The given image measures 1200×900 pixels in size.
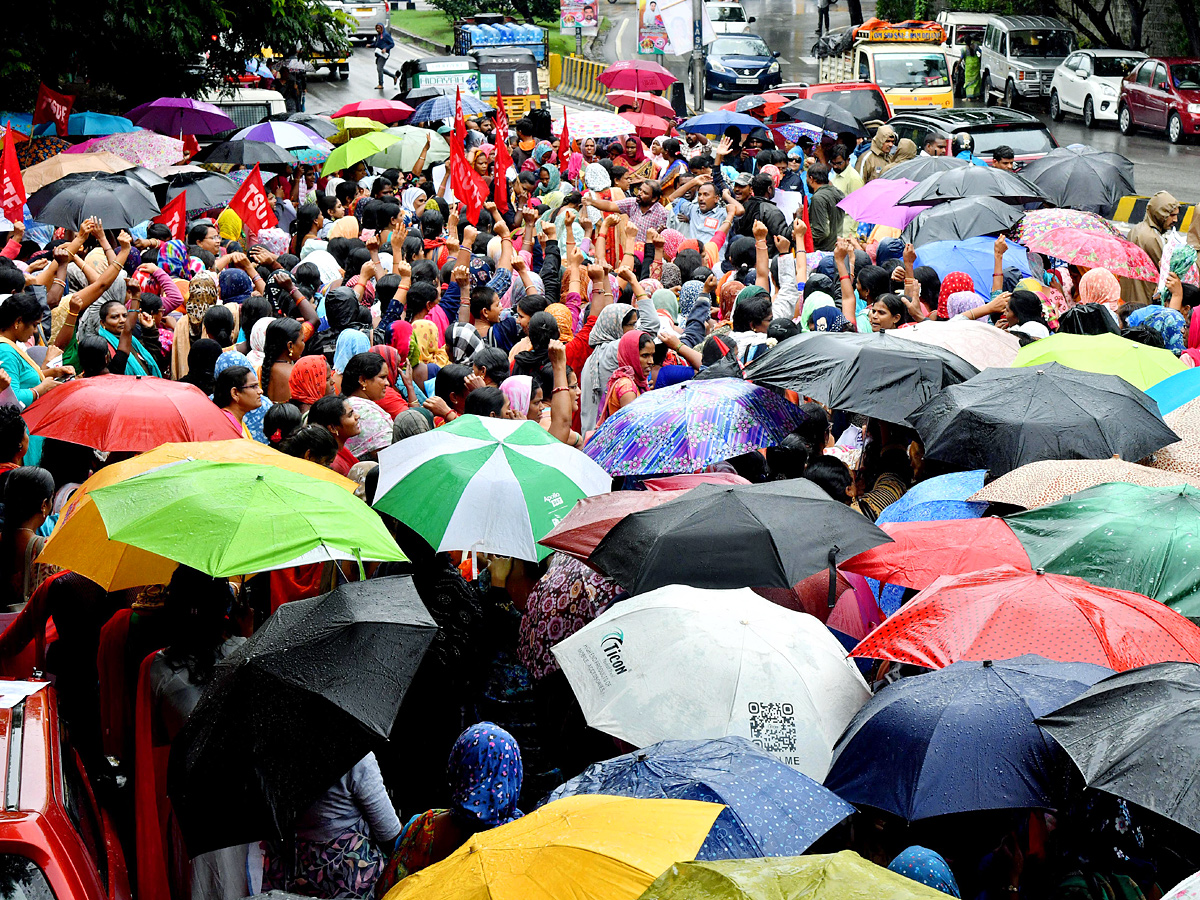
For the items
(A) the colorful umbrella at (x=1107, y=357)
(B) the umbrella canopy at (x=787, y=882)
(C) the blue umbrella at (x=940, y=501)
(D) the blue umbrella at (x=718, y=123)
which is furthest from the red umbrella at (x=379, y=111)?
(B) the umbrella canopy at (x=787, y=882)

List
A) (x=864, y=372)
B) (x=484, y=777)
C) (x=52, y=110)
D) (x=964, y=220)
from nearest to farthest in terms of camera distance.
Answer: (x=484, y=777) → (x=864, y=372) → (x=964, y=220) → (x=52, y=110)

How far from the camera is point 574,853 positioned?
2.74 metres

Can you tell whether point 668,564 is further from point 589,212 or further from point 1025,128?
point 1025,128

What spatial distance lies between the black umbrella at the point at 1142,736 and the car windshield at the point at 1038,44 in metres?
31.3

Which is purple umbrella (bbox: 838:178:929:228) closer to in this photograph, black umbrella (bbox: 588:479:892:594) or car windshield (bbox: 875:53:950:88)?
black umbrella (bbox: 588:479:892:594)

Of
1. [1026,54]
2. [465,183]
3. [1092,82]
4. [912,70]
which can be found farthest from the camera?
[1026,54]

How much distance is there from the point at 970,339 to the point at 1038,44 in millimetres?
27700

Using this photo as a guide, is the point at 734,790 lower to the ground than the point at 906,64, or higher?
lower

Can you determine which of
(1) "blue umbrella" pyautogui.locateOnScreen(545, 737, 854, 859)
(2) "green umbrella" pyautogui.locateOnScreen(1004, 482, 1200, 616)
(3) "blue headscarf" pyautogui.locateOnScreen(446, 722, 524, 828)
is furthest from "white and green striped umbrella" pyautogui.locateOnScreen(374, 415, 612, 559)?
(2) "green umbrella" pyautogui.locateOnScreen(1004, 482, 1200, 616)

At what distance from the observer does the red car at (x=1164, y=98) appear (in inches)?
1035

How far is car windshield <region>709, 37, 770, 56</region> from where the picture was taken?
34031 millimetres

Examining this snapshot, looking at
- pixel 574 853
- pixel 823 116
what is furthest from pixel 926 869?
pixel 823 116

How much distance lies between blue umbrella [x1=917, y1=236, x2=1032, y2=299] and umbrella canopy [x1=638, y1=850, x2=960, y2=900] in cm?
755

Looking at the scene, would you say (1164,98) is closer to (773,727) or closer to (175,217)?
(175,217)
